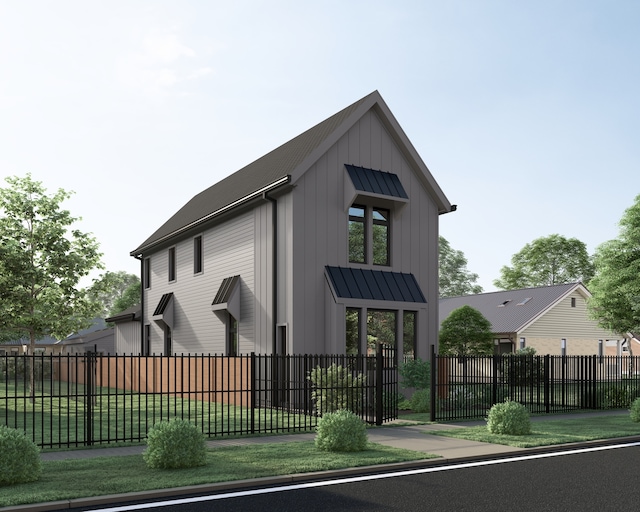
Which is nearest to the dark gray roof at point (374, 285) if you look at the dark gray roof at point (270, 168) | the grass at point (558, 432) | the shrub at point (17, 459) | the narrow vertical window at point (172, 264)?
the dark gray roof at point (270, 168)

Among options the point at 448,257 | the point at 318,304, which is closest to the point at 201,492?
the point at 318,304

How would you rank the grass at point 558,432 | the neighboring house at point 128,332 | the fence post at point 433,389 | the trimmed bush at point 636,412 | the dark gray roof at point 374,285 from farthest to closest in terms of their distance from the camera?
the neighboring house at point 128,332 < the dark gray roof at point 374,285 < the trimmed bush at point 636,412 < the fence post at point 433,389 < the grass at point 558,432

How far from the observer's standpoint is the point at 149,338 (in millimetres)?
35438

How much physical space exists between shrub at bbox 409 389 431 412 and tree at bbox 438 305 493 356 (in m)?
19.5

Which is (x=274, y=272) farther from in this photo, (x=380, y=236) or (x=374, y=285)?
(x=380, y=236)

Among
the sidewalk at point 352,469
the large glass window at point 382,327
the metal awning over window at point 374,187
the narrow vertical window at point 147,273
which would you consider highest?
the metal awning over window at point 374,187

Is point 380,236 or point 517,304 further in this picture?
point 517,304

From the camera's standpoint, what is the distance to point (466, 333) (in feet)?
130

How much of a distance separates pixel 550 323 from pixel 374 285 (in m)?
28.3

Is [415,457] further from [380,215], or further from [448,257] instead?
[448,257]

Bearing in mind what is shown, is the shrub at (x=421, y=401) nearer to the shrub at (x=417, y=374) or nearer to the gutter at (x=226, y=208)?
the shrub at (x=417, y=374)

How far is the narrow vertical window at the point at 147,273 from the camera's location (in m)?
36.2

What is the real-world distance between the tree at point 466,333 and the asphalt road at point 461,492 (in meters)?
28.1

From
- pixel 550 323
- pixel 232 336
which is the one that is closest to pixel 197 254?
pixel 232 336
